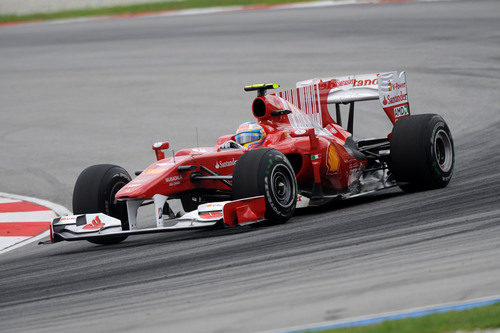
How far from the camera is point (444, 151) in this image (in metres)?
11.0

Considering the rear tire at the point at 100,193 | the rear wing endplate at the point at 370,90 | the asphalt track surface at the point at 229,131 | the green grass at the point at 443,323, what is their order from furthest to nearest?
the rear wing endplate at the point at 370,90
the rear tire at the point at 100,193
the asphalt track surface at the point at 229,131
the green grass at the point at 443,323

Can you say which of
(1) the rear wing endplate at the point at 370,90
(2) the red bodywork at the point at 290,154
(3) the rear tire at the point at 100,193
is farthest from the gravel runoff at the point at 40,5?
(3) the rear tire at the point at 100,193

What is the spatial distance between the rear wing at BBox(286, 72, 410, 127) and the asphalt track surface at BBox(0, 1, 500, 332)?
3.66 ft

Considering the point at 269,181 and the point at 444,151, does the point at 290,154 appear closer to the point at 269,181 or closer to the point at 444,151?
the point at 269,181

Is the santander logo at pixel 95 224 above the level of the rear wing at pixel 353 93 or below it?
below

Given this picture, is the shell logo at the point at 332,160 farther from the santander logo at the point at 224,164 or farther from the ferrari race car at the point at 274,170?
the santander logo at the point at 224,164

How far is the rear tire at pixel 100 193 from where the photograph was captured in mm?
9359

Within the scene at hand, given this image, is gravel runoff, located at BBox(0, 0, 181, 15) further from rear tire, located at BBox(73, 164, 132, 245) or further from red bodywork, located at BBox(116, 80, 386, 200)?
rear tire, located at BBox(73, 164, 132, 245)

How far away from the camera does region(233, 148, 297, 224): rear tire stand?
28.9 ft

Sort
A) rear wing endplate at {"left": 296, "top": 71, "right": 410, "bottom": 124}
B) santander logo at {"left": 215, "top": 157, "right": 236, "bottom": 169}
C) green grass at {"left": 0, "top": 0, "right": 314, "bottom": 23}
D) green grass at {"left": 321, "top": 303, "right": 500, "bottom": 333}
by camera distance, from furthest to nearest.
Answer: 1. green grass at {"left": 0, "top": 0, "right": 314, "bottom": 23}
2. rear wing endplate at {"left": 296, "top": 71, "right": 410, "bottom": 124}
3. santander logo at {"left": 215, "top": 157, "right": 236, "bottom": 169}
4. green grass at {"left": 321, "top": 303, "right": 500, "bottom": 333}

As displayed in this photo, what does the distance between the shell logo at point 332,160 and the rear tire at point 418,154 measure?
741 millimetres

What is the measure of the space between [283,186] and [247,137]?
1075 millimetres

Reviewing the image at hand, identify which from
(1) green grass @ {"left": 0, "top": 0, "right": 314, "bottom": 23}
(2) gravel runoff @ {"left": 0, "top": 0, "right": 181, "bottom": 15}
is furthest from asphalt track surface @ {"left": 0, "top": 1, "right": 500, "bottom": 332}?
(2) gravel runoff @ {"left": 0, "top": 0, "right": 181, "bottom": 15}

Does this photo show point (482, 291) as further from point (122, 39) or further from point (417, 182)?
point (122, 39)
